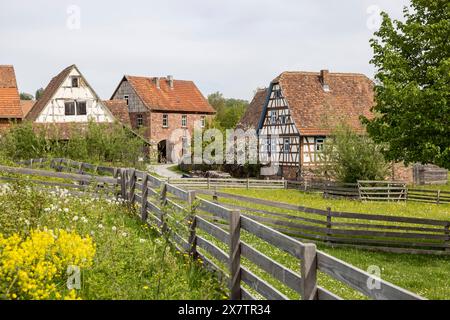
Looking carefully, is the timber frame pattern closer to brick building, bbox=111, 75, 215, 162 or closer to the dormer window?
brick building, bbox=111, 75, 215, 162

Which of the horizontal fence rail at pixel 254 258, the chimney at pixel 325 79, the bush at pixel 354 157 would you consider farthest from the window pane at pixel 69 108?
the horizontal fence rail at pixel 254 258

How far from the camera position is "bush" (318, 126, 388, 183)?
31.3 metres

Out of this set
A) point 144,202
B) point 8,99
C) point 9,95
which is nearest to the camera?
point 144,202

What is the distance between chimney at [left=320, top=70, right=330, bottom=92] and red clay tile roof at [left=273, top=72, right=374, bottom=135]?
18 cm

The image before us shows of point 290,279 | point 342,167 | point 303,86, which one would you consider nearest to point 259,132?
point 303,86

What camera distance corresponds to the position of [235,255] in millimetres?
6426

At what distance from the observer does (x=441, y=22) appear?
14.6 metres

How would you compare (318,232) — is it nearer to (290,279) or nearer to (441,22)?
(441,22)

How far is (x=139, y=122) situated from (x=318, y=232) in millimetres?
44005

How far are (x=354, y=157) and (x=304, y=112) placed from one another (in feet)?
33.2

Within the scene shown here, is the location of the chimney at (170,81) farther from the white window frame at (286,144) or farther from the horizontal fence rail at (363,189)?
the horizontal fence rail at (363,189)

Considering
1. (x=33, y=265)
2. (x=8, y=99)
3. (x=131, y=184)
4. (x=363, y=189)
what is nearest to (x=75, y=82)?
(x=8, y=99)

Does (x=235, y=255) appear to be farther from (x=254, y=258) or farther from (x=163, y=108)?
(x=163, y=108)

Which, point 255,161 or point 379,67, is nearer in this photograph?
point 379,67
